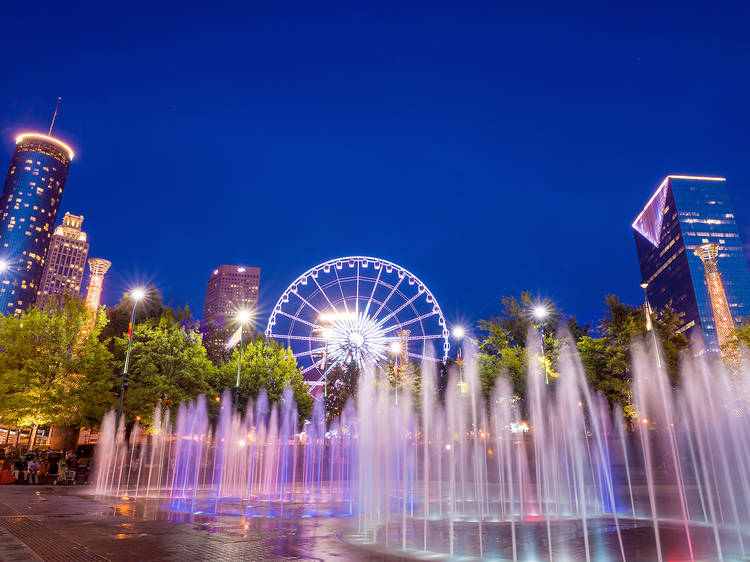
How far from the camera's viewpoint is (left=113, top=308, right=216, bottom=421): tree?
35.4 metres

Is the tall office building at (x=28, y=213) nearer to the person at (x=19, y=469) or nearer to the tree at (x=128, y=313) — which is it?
the tree at (x=128, y=313)

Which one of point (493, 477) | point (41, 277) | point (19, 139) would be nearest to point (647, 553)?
point (493, 477)

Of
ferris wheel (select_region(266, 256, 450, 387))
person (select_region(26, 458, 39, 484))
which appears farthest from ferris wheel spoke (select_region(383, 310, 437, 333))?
person (select_region(26, 458, 39, 484))

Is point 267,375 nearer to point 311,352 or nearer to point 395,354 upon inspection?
point 311,352

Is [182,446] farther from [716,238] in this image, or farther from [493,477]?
[716,238]

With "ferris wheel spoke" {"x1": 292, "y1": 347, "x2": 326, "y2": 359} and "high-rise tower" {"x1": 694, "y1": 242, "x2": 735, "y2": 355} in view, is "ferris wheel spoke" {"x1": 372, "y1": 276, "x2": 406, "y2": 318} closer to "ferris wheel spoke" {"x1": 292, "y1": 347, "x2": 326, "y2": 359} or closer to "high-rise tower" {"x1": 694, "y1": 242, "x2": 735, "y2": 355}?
"ferris wheel spoke" {"x1": 292, "y1": 347, "x2": 326, "y2": 359}

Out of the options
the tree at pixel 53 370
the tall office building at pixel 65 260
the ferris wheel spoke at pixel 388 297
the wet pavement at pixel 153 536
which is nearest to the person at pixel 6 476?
the tree at pixel 53 370

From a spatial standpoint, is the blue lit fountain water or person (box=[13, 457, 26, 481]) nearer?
the blue lit fountain water

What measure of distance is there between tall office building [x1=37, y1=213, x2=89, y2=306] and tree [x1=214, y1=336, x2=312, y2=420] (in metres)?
152

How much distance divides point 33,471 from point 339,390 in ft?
88.6

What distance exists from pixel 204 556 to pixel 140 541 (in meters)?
2.29

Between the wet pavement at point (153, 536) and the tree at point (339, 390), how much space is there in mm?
31951

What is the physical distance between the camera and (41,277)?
170500mm

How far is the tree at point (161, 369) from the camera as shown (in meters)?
35.4
